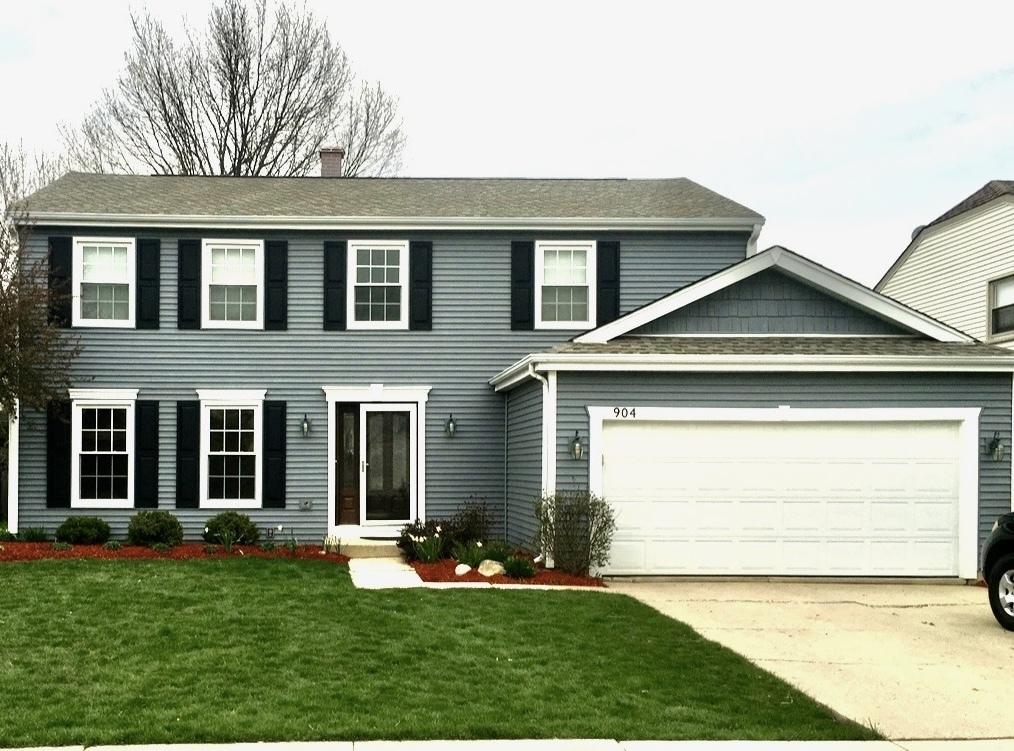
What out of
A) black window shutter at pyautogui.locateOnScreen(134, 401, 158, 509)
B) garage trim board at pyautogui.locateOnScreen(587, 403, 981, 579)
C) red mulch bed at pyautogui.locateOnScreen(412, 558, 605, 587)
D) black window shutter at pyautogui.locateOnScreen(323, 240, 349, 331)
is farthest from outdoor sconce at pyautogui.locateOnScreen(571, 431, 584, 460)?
black window shutter at pyautogui.locateOnScreen(134, 401, 158, 509)


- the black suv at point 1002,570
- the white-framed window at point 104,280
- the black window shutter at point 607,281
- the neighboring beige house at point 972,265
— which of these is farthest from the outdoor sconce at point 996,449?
the white-framed window at point 104,280

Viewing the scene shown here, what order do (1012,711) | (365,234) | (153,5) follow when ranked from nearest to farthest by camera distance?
(1012,711) → (365,234) → (153,5)

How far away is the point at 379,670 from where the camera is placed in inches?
334

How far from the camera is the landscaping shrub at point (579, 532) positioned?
45.8 feet

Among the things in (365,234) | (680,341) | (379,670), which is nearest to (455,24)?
(365,234)

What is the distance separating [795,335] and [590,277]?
3900 millimetres

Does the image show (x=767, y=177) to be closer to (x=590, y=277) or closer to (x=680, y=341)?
(x=590, y=277)

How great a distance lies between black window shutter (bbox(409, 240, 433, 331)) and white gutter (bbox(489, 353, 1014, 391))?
418cm

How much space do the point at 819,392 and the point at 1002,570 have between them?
13.7 ft

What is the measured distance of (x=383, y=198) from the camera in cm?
1953

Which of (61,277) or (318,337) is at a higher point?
(61,277)

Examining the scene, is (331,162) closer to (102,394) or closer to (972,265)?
(102,394)

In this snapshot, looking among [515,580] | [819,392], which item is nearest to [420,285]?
[515,580]

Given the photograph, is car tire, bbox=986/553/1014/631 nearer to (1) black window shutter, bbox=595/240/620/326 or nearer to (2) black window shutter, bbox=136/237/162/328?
(1) black window shutter, bbox=595/240/620/326
